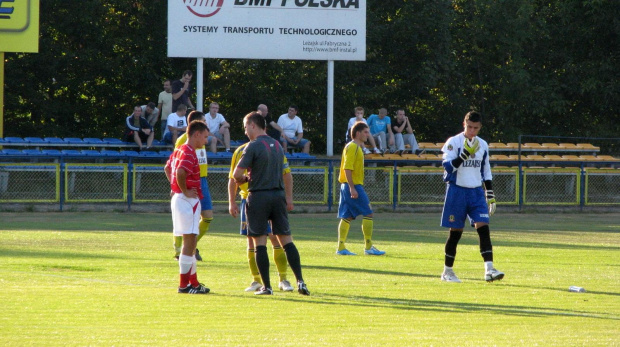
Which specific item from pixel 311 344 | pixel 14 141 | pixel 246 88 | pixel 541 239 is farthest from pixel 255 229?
pixel 246 88

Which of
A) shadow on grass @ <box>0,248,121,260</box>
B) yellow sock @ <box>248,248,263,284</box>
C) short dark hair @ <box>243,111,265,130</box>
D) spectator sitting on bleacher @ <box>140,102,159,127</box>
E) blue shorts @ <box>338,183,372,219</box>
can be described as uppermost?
spectator sitting on bleacher @ <box>140,102,159,127</box>

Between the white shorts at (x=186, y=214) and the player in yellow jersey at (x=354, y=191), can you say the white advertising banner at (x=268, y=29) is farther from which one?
the white shorts at (x=186, y=214)

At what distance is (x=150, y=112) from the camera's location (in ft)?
83.1

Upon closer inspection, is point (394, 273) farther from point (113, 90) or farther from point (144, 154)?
point (113, 90)

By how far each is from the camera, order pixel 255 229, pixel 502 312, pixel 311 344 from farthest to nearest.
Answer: pixel 255 229
pixel 502 312
pixel 311 344

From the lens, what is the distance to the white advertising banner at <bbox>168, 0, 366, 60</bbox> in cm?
2712

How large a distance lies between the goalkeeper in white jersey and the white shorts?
10.1 feet

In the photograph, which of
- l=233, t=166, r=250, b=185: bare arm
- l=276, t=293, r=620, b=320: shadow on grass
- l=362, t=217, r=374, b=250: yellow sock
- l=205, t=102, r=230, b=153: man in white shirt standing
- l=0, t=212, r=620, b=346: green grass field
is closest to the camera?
l=0, t=212, r=620, b=346: green grass field

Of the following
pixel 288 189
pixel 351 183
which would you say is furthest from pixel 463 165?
pixel 351 183

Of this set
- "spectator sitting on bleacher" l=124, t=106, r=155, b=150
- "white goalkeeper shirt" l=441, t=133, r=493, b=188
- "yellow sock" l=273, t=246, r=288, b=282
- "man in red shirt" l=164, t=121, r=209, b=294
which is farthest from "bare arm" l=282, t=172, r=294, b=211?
"spectator sitting on bleacher" l=124, t=106, r=155, b=150

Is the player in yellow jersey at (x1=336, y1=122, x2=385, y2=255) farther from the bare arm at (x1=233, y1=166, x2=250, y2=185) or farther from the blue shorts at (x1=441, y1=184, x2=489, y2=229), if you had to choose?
the bare arm at (x1=233, y1=166, x2=250, y2=185)

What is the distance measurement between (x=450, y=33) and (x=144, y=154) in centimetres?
1631

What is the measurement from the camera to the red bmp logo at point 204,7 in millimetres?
26969

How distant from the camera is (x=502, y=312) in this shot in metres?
8.77
